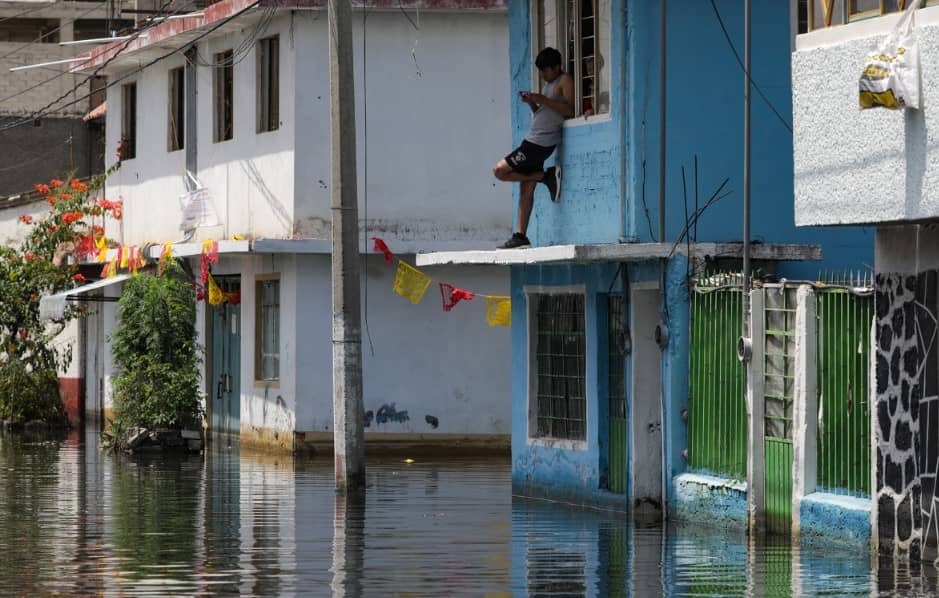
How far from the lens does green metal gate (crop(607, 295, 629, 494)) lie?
65.8 ft

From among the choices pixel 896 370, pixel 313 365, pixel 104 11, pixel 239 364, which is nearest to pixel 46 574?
pixel 896 370

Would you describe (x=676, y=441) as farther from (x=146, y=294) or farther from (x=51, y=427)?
(x=51, y=427)

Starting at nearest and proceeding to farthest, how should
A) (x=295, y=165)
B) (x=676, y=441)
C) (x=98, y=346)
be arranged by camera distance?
1. (x=676, y=441)
2. (x=295, y=165)
3. (x=98, y=346)

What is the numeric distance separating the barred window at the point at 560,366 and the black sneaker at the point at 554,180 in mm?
1069

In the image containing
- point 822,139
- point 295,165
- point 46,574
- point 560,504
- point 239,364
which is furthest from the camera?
point 239,364

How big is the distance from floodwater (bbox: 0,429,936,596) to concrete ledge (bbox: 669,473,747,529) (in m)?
0.15

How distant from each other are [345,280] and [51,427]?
617 inches

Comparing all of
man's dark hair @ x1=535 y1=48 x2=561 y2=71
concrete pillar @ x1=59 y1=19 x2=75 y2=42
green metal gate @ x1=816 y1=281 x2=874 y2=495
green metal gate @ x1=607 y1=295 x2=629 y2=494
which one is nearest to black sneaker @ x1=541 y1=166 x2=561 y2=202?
man's dark hair @ x1=535 y1=48 x2=561 y2=71

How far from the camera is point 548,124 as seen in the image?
20547mm

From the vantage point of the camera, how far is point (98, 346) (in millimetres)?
38562

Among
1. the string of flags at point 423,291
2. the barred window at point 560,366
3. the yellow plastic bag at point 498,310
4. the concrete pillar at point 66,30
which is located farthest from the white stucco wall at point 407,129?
the concrete pillar at point 66,30

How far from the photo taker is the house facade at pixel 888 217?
48.6ft

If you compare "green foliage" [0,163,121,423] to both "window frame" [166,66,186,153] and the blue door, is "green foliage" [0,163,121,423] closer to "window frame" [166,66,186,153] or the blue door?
"window frame" [166,66,186,153]

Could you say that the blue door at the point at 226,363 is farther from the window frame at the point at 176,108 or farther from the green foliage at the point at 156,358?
the window frame at the point at 176,108
